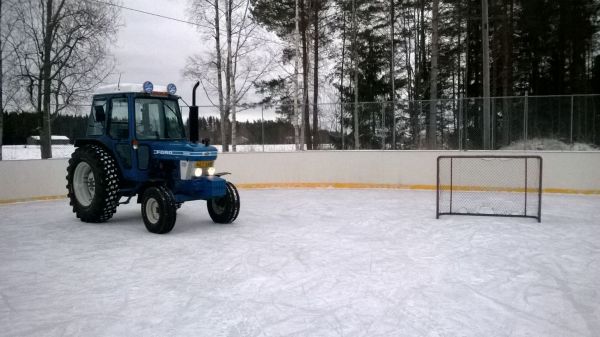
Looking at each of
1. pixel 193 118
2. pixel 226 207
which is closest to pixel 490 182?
pixel 226 207

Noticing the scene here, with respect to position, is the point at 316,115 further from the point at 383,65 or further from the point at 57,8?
Result: the point at 383,65

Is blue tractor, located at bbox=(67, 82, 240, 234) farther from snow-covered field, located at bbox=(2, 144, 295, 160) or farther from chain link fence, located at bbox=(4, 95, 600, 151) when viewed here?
chain link fence, located at bbox=(4, 95, 600, 151)

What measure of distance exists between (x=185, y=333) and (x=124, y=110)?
5.59m

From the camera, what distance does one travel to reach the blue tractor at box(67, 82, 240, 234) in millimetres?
7871

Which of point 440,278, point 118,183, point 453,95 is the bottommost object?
point 440,278

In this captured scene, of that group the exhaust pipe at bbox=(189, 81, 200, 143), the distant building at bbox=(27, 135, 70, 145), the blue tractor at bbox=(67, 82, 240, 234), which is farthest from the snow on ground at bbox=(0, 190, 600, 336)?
the distant building at bbox=(27, 135, 70, 145)

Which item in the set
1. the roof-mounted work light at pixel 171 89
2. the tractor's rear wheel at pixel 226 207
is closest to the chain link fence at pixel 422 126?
the roof-mounted work light at pixel 171 89

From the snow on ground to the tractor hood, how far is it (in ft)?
4.19

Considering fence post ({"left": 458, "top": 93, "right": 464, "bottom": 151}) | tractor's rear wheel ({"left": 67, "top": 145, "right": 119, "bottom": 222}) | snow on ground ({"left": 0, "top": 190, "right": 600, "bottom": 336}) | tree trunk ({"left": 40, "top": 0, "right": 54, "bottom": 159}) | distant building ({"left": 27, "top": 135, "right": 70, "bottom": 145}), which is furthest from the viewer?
fence post ({"left": 458, "top": 93, "right": 464, "bottom": 151})

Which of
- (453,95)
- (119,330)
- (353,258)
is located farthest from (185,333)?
(453,95)

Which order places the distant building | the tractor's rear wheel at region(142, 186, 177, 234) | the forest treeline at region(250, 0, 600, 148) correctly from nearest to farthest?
1. the tractor's rear wheel at region(142, 186, 177, 234)
2. the distant building
3. the forest treeline at region(250, 0, 600, 148)

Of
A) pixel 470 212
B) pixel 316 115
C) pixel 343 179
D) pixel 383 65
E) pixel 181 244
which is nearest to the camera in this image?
pixel 181 244

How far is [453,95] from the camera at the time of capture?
31.0 metres

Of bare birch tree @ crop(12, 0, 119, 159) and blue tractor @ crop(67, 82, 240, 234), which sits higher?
bare birch tree @ crop(12, 0, 119, 159)
